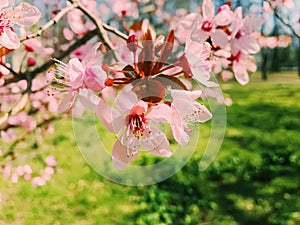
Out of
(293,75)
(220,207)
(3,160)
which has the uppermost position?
(3,160)

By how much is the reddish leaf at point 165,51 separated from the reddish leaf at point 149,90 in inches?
1.1

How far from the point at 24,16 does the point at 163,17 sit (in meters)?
3.37

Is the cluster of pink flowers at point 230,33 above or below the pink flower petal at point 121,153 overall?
above

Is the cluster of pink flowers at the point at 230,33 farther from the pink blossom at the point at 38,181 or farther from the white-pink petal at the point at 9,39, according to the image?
the pink blossom at the point at 38,181

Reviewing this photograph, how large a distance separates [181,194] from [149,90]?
7.28 ft

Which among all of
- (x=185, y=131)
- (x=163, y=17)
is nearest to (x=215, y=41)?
(x=185, y=131)

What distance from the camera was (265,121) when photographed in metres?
4.91

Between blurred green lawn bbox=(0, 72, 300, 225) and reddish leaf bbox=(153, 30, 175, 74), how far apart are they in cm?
186

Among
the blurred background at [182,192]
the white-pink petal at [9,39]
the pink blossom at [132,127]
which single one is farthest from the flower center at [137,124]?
the blurred background at [182,192]

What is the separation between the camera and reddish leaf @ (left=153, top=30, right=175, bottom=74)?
0.68 meters

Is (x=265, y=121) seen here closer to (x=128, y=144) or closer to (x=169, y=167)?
(x=169, y=167)

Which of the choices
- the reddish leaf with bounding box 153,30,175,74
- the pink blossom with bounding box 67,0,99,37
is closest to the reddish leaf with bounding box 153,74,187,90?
the reddish leaf with bounding box 153,30,175,74

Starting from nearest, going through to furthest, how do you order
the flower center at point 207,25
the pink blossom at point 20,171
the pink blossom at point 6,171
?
the flower center at point 207,25 < the pink blossom at point 6,171 < the pink blossom at point 20,171

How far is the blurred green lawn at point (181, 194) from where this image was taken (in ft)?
8.24
